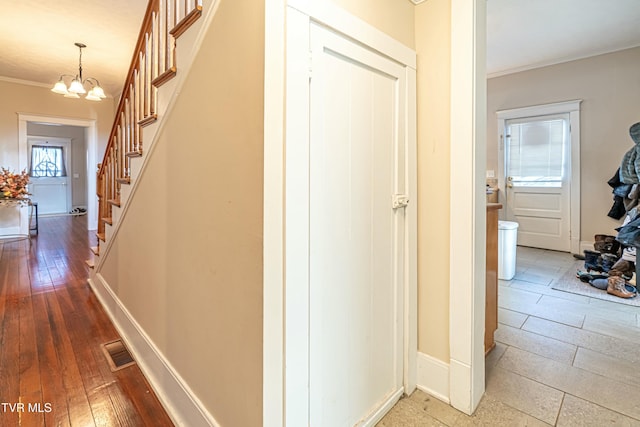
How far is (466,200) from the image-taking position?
144 centimetres

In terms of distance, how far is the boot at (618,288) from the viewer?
9.27ft

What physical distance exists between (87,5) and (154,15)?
1.94m

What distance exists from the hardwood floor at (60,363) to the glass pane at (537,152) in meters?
5.30

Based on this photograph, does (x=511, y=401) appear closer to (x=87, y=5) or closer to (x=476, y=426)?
(x=476, y=426)

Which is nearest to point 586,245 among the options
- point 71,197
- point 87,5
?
Result: point 87,5

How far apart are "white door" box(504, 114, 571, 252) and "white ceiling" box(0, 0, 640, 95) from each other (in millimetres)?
909

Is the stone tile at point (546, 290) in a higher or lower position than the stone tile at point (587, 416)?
higher

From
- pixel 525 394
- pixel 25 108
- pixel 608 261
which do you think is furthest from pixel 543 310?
pixel 25 108

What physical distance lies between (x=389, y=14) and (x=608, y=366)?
2.33 m

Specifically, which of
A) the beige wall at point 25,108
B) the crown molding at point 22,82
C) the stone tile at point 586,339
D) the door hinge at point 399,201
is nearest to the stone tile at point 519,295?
the stone tile at point 586,339

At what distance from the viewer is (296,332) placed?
1036 millimetres

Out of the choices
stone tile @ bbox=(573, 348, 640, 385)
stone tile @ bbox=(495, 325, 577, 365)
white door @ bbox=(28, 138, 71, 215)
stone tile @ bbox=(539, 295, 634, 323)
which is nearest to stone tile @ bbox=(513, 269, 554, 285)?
stone tile @ bbox=(539, 295, 634, 323)

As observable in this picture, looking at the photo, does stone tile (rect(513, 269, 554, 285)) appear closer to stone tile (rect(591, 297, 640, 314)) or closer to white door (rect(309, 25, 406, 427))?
stone tile (rect(591, 297, 640, 314))

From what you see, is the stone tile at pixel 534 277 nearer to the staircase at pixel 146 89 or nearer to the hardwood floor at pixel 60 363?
the hardwood floor at pixel 60 363
